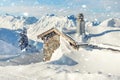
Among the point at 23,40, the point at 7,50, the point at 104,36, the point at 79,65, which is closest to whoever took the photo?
the point at 79,65

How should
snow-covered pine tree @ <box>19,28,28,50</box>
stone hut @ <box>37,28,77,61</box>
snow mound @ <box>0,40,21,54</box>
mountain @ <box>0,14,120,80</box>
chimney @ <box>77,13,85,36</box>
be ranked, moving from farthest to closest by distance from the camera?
snow mound @ <box>0,40,21,54</box> → snow-covered pine tree @ <box>19,28,28,50</box> → chimney @ <box>77,13,85,36</box> → stone hut @ <box>37,28,77,61</box> → mountain @ <box>0,14,120,80</box>

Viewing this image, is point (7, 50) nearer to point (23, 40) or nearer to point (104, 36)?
point (23, 40)

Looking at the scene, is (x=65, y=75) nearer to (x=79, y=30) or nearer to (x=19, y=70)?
(x=19, y=70)

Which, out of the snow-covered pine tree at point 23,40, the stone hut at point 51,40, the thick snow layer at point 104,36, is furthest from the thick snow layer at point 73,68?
the snow-covered pine tree at point 23,40

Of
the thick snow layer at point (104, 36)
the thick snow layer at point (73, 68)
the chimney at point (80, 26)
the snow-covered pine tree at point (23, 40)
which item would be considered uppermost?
the chimney at point (80, 26)

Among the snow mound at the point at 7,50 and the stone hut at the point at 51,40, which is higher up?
the stone hut at the point at 51,40

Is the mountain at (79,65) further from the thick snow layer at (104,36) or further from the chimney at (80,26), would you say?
the chimney at (80,26)

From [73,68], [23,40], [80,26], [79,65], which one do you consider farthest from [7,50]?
[73,68]

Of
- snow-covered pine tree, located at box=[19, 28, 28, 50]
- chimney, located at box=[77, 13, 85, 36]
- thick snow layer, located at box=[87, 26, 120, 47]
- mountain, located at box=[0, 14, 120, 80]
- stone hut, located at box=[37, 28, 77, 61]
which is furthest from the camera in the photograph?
snow-covered pine tree, located at box=[19, 28, 28, 50]

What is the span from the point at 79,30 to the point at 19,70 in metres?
13.2

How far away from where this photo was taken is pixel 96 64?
878 inches

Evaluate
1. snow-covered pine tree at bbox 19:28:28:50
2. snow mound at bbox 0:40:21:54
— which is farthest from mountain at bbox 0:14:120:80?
snow mound at bbox 0:40:21:54

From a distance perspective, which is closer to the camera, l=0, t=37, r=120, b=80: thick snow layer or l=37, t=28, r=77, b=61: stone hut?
l=0, t=37, r=120, b=80: thick snow layer

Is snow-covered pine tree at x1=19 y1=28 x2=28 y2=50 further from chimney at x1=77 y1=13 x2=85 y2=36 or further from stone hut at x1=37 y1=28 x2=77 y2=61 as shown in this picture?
stone hut at x1=37 y1=28 x2=77 y2=61
